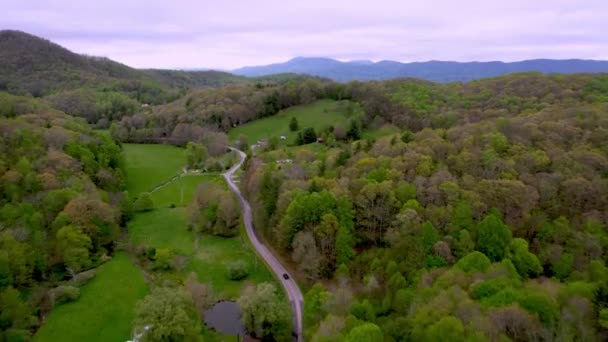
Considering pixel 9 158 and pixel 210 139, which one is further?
pixel 210 139

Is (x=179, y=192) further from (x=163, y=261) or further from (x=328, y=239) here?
(x=328, y=239)

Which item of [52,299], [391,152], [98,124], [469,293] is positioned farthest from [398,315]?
[98,124]

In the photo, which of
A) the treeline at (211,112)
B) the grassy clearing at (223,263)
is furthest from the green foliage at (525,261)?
the treeline at (211,112)

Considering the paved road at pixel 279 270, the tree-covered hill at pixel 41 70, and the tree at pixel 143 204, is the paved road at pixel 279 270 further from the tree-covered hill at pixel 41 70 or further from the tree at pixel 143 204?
the tree-covered hill at pixel 41 70

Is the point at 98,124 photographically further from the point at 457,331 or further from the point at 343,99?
the point at 457,331

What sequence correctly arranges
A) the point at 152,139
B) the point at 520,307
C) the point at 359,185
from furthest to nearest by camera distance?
the point at 152,139
the point at 359,185
the point at 520,307
